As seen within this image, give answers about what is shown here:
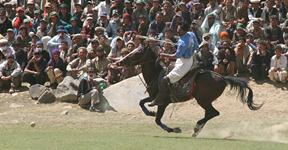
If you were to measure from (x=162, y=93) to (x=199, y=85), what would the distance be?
2.82 feet

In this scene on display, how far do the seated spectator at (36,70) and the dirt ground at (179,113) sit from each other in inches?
20.2

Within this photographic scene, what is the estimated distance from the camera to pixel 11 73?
83.0 ft

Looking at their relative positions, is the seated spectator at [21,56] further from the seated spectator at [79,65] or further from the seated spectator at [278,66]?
the seated spectator at [278,66]

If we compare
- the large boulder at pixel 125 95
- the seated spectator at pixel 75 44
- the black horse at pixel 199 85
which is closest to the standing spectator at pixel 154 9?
the seated spectator at pixel 75 44

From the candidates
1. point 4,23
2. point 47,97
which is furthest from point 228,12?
point 4,23

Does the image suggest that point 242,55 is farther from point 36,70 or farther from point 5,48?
point 5,48

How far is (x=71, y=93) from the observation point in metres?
24.0

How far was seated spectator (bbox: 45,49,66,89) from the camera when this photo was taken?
24875mm

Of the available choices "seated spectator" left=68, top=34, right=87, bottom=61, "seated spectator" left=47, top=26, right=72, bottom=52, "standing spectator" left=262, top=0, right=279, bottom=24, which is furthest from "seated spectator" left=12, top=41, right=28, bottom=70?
"standing spectator" left=262, top=0, right=279, bottom=24

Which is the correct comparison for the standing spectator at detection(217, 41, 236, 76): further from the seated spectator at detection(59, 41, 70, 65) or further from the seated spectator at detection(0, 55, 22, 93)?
the seated spectator at detection(0, 55, 22, 93)

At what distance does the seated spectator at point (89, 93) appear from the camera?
76.3ft

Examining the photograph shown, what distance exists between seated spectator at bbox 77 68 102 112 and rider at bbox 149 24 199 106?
6253 mm

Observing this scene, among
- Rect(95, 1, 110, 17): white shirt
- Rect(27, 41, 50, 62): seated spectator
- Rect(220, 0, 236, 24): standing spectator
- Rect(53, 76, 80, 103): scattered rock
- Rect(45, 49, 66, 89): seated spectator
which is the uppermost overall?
Rect(220, 0, 236, 24): standing spectator

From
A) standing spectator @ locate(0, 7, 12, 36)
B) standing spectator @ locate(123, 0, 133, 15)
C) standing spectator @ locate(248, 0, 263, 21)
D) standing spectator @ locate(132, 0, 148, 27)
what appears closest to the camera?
standing spectator @ locate(248, 0, 263, 21)
